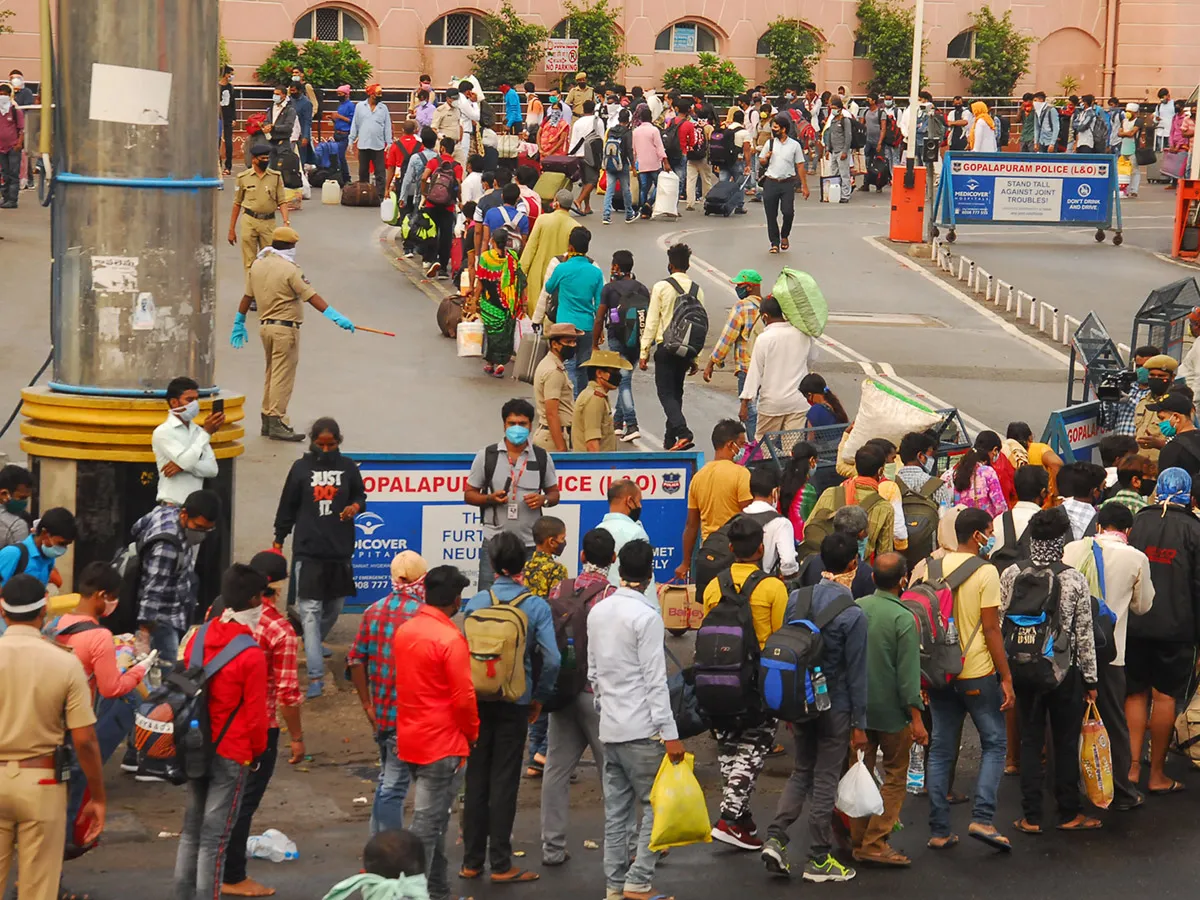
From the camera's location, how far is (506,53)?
1596 inches

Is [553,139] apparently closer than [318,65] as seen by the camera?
Yes

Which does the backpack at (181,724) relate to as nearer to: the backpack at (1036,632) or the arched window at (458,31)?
the backpack at (1036,632)

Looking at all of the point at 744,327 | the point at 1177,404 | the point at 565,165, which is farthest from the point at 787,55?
the point at 1177,404

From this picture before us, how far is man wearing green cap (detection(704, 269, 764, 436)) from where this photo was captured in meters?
14.6

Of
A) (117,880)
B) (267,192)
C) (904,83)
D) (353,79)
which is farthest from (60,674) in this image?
(904,83)

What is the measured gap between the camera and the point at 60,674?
264 inches

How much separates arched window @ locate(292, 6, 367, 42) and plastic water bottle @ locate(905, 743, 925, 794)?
1294 inches

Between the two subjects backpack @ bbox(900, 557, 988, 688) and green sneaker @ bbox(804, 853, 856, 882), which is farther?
backpack @ bbox(900, 557, 988, 688)

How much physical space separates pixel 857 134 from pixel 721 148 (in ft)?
17.1

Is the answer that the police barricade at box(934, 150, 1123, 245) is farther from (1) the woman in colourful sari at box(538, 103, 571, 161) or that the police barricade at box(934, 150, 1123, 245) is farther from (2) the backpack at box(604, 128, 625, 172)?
(1) the woman in colourful sari at box(538, 103, 571, 161)

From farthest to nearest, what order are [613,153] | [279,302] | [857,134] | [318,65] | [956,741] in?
[318,65] → [857,134] → [613,153] → [279,302] → [956,741]

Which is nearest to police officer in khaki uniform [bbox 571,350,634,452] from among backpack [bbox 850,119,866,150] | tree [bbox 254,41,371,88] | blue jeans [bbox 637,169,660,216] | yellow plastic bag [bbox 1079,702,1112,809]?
yellow plastic bag [bbox 1079,702,1112,809]

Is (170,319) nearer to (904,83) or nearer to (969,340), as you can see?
(969,340)

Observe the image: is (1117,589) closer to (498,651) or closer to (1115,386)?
(498,651)
